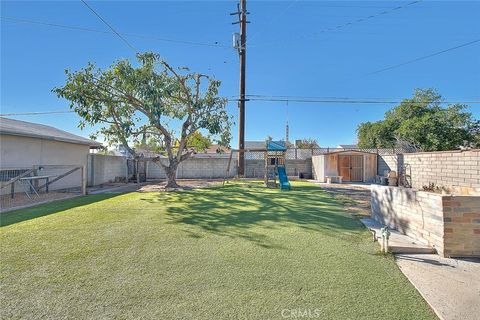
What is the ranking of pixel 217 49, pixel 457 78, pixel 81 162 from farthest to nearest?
pixel 457 78, pixel 217 49, pixel 81 162

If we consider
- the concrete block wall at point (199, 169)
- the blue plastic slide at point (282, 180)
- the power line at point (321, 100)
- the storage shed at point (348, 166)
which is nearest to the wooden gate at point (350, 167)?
the storage shed at point (348, 166)

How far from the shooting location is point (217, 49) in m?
14.1

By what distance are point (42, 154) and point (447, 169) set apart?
1516cm

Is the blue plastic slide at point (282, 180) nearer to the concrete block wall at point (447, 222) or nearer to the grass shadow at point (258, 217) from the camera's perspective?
the grass shadow at point (258, 217)

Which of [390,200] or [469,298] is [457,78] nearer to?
[390,200]

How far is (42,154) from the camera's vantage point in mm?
9852

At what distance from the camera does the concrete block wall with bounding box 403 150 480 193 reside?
7312mm

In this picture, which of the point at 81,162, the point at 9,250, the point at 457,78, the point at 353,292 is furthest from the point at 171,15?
the point at 457,78

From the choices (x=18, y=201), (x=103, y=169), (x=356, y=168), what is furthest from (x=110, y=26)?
(x=356, y=168)

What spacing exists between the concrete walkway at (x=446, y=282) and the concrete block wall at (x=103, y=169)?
13.5 metres

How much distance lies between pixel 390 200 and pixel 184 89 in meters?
8.76

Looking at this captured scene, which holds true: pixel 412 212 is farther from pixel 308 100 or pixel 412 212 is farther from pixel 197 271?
pixel 308 100

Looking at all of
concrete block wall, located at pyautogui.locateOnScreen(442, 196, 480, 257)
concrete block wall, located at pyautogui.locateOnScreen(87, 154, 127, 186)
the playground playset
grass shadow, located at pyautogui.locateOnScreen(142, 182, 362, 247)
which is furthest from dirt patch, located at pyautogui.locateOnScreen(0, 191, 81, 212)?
concrete block wall, located at pyautogui.locateOnScreen(442, 196, 480, 257)

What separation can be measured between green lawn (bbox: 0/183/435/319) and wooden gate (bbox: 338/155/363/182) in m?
12.1
